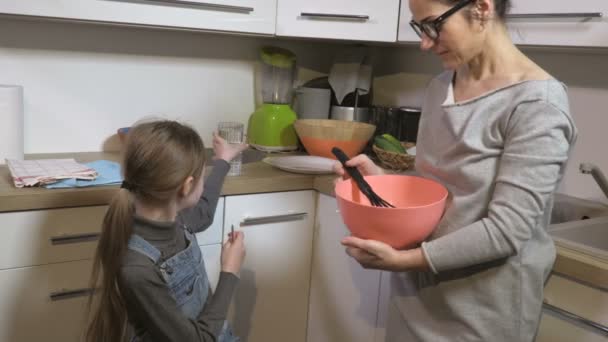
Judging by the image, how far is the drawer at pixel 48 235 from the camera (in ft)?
4.51

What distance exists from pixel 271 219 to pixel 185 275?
0.60m

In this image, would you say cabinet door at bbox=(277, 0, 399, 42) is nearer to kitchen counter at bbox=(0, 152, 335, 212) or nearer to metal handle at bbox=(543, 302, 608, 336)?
kitchen counter at bbox=(0, 152, 335, 212)

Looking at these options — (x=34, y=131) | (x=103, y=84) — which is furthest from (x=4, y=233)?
(x=103, y=84)

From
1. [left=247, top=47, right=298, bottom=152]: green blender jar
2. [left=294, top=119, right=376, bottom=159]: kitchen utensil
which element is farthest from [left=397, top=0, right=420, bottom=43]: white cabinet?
[left=247, top=47, right=298, bottom=152]: green blender jar

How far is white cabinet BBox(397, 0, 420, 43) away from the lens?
180 cm

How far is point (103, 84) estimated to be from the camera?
187cm

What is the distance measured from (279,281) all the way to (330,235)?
0.74 ft

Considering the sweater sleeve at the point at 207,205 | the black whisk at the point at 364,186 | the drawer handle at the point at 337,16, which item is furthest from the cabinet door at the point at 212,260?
the drawer handle at the point at 337,16

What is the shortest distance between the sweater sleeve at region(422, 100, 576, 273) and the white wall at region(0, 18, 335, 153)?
1.31 m

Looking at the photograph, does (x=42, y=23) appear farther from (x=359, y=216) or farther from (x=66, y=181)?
(x=359, y=216)

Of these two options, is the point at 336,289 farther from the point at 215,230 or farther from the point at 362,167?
the point at 362,167

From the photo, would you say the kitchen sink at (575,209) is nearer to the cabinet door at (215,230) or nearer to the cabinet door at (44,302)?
the cabinet door at (215,230)

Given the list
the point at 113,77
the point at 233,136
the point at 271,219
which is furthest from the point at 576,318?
the point at 113,77

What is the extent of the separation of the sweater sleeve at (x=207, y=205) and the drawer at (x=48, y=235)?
278mm
